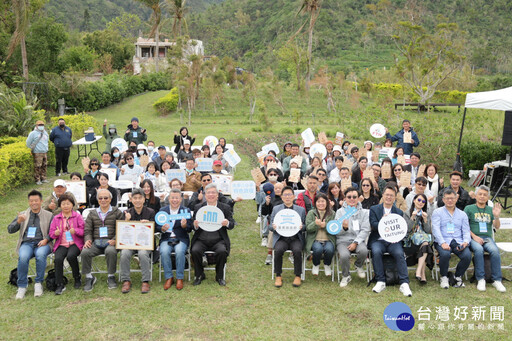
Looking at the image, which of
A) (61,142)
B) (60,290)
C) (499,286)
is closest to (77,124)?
(61,142)

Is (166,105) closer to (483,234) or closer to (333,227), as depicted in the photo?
(333,227)

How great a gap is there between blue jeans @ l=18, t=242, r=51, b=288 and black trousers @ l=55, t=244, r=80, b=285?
188 mm

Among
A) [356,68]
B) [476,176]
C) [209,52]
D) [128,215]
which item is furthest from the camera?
[209,52]

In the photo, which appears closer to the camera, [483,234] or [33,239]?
[33,239]

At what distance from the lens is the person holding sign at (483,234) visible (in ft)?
20.5

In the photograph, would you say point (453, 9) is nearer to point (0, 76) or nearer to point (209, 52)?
point (209, 52)

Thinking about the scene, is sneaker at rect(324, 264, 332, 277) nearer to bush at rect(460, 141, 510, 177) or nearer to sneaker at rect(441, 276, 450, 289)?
sneaker at rect(441, 276, 450, 289)

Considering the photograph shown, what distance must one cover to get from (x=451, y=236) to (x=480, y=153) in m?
8.19

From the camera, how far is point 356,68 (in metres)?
52.2

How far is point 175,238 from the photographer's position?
6395 mm

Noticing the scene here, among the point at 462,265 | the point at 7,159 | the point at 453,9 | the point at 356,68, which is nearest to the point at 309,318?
the point at 462,265

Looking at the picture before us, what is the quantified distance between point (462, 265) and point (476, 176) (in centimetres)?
694

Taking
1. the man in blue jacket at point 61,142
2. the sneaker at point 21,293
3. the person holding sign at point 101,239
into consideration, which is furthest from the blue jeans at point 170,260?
the man in blue jacket at point 61,142

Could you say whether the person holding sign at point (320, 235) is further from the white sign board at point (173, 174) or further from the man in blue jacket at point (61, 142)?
the man in blue jacket at point (61, 142)
